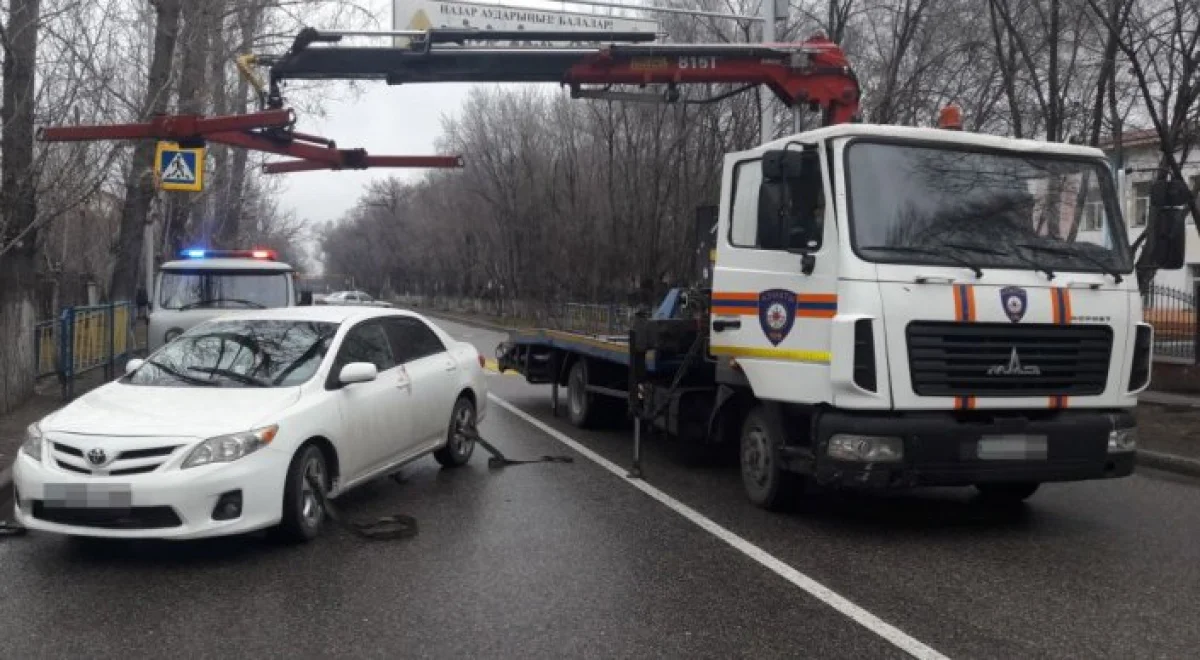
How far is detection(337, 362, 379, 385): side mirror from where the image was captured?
6.89m

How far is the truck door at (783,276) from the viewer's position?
6.57m

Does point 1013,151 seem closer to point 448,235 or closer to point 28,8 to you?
point 28,8

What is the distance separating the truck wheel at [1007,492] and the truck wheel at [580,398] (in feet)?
15.9

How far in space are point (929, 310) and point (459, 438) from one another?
14.9 feet

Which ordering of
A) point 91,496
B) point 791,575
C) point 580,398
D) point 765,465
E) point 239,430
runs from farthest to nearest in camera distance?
point 580,398 < point 765,465 < point 239,430 < point 791,575 < point 91,496

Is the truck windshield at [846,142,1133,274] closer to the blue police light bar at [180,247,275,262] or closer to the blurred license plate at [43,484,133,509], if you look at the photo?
the blurred license plate at [43,484,133,509]

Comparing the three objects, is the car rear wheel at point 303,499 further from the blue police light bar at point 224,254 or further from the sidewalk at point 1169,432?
the blue police light bar at point 224,254

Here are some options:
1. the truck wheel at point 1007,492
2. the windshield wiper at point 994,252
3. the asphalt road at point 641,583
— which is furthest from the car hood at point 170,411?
the truck wheel at point 1007,492

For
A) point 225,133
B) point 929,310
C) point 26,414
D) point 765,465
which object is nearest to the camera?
point 929,310

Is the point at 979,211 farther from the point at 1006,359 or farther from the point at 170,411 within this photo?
the point at 170,411

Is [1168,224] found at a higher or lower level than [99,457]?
higher

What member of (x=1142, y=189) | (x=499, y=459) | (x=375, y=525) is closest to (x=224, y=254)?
(x=499, y=459)

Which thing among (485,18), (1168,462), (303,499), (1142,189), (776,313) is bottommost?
(1168,462)

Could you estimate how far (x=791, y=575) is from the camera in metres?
5.82
